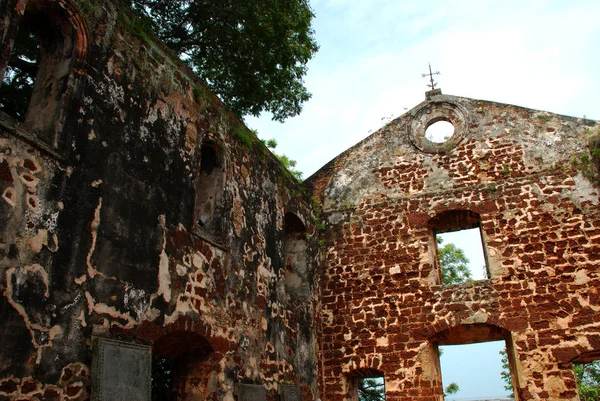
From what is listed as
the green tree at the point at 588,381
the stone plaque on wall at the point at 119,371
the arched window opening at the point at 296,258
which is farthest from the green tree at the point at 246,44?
the green tree at the point at 588,381

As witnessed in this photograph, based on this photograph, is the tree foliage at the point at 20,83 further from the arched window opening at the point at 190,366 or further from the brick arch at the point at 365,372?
the brick arch at the point at 365,372

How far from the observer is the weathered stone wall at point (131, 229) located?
419 centimetres

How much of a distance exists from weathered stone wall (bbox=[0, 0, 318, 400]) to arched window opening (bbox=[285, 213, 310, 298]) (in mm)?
844

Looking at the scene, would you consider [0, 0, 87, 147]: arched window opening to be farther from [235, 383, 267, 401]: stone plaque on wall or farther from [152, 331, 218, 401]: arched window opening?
[235, 383, 267, 401]: stone plaque on wall

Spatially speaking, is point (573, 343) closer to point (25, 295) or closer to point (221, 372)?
point (221, 372)

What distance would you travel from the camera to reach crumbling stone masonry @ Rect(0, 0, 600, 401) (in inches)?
174

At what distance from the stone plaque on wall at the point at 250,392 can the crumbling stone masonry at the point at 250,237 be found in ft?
0.19

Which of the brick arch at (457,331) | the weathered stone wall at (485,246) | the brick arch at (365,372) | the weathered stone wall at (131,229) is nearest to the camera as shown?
the weathered stone wall at (131,229)

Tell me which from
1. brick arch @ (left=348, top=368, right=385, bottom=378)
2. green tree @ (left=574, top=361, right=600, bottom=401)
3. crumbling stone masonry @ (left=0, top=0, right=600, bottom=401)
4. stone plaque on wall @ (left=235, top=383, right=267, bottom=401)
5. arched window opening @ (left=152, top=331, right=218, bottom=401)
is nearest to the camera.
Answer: crumbling stone masonry @ (left=0, top=0, right=600, bottom=401)

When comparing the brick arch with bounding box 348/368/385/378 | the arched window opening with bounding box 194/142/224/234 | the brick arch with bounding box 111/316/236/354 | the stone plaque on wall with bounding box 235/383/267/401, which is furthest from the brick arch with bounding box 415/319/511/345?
the arched window opening with bounding box 194/142/224/234

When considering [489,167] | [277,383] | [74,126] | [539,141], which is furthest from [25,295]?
[539,141]


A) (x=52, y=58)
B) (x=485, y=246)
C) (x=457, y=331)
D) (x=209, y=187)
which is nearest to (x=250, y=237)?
(x=209, y=187)

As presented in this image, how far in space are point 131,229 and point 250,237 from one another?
2650 millimetres

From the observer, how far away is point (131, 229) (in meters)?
5.30
